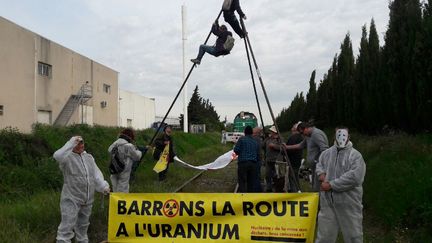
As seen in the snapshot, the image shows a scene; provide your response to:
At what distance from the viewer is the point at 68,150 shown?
6.80 meters

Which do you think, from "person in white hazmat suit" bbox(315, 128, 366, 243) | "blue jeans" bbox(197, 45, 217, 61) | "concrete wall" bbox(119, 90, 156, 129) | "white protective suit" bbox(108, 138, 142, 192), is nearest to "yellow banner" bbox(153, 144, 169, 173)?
"white protective suit" bbox(108, 138, 142, 192)

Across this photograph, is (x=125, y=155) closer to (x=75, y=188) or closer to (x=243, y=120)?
(x=75, y=188)

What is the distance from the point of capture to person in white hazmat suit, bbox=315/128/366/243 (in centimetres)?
601

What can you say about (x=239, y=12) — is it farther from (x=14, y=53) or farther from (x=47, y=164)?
(x=14, y=53)

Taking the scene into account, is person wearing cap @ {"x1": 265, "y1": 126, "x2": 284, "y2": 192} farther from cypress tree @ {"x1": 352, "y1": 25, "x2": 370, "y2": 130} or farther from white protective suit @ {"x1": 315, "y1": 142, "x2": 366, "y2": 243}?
cypress tree @ {"x1": 352, "y1": 25, "x2": 370, "y2": 130}

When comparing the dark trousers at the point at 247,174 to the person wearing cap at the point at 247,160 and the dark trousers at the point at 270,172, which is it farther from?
the dark trousers at the point at 270,172

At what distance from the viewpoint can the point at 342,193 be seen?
6.11 m

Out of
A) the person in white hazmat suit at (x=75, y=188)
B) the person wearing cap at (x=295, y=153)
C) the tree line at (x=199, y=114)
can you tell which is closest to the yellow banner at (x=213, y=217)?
the person in white hazmat suit at (x=75, y=188)

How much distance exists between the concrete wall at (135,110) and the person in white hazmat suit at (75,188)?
40.9 m

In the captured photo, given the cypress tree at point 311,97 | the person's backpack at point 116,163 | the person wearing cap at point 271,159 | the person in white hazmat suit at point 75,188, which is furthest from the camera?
the cypress tree at point 311,97

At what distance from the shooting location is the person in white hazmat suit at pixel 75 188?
6703 mm

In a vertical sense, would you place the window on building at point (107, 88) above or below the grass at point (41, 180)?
above

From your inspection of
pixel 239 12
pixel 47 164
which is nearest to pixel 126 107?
pixel 47 164

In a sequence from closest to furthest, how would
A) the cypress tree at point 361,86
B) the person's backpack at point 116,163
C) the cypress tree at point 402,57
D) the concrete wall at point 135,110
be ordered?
the person's backpack at point 116,163, the cypress tree at point 402,57, the cypress tree at point 361,86, the concrete wall at point 135,110
